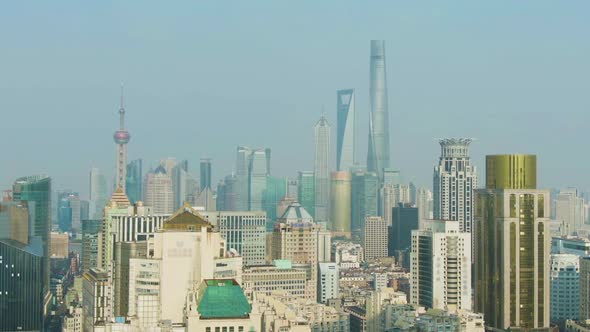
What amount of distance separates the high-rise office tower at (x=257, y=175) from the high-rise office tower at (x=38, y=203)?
2236cm

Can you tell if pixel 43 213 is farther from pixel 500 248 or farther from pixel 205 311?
pixel 205 311

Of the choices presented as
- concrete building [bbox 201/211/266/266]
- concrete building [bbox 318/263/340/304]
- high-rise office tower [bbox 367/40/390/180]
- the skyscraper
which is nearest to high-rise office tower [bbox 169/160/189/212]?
the skyscraper

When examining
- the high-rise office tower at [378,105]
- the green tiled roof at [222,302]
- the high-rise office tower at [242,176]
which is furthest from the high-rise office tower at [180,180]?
the green tiled roof at [222,302]

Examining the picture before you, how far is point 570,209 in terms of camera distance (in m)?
62.6

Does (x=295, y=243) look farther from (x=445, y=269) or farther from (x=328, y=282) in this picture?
(x=445, y=269)

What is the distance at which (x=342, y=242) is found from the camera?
66.1 metres

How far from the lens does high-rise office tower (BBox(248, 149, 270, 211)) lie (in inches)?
2591

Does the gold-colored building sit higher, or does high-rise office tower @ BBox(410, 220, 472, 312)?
the gold-colored building

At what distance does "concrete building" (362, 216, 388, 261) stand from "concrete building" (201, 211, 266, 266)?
17.1 meters

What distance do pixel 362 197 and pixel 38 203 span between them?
38.1 metres

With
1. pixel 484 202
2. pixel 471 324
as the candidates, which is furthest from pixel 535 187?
pixel 471 324

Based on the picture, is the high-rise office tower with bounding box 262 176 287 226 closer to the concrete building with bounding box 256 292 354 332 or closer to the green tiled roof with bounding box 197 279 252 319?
the concrete building with bounding box 256 292 354 332

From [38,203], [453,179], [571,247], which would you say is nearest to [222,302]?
[38,203]

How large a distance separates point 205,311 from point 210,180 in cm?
4108
